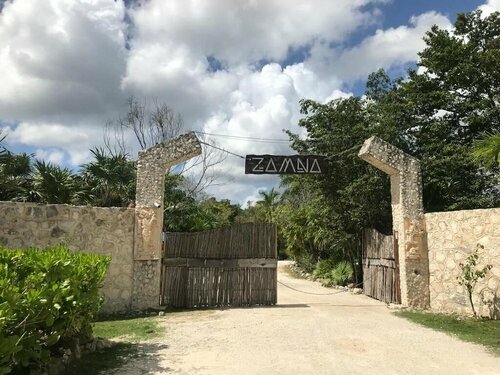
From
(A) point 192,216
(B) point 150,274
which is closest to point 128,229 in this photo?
(B) point 150,274

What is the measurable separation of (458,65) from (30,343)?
1389 cm

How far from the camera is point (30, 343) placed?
3627mm

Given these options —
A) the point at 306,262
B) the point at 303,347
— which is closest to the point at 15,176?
the point at 303,347

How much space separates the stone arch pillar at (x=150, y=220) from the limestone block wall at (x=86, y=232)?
0.60 feet

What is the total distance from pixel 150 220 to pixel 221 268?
2112 millimetres

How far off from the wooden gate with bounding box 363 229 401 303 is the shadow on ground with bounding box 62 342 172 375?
674 cm

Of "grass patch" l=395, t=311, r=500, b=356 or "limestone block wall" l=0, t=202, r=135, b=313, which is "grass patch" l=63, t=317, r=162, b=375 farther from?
"grass patch" l=395, t=311, r=500, b=356

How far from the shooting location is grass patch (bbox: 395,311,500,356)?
7.10m

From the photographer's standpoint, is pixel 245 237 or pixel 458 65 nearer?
pixel 245 237

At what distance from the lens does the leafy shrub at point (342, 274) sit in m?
16.1

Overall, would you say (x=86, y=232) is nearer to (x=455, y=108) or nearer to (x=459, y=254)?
Answer: (x=459, y=254)

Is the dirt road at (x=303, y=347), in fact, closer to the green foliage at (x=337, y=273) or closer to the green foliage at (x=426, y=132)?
the green foliage at (x=426, y=132)

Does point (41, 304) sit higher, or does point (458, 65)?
point (458, 65)

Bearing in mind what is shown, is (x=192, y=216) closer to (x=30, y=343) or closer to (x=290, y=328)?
(x=290, y=328)
